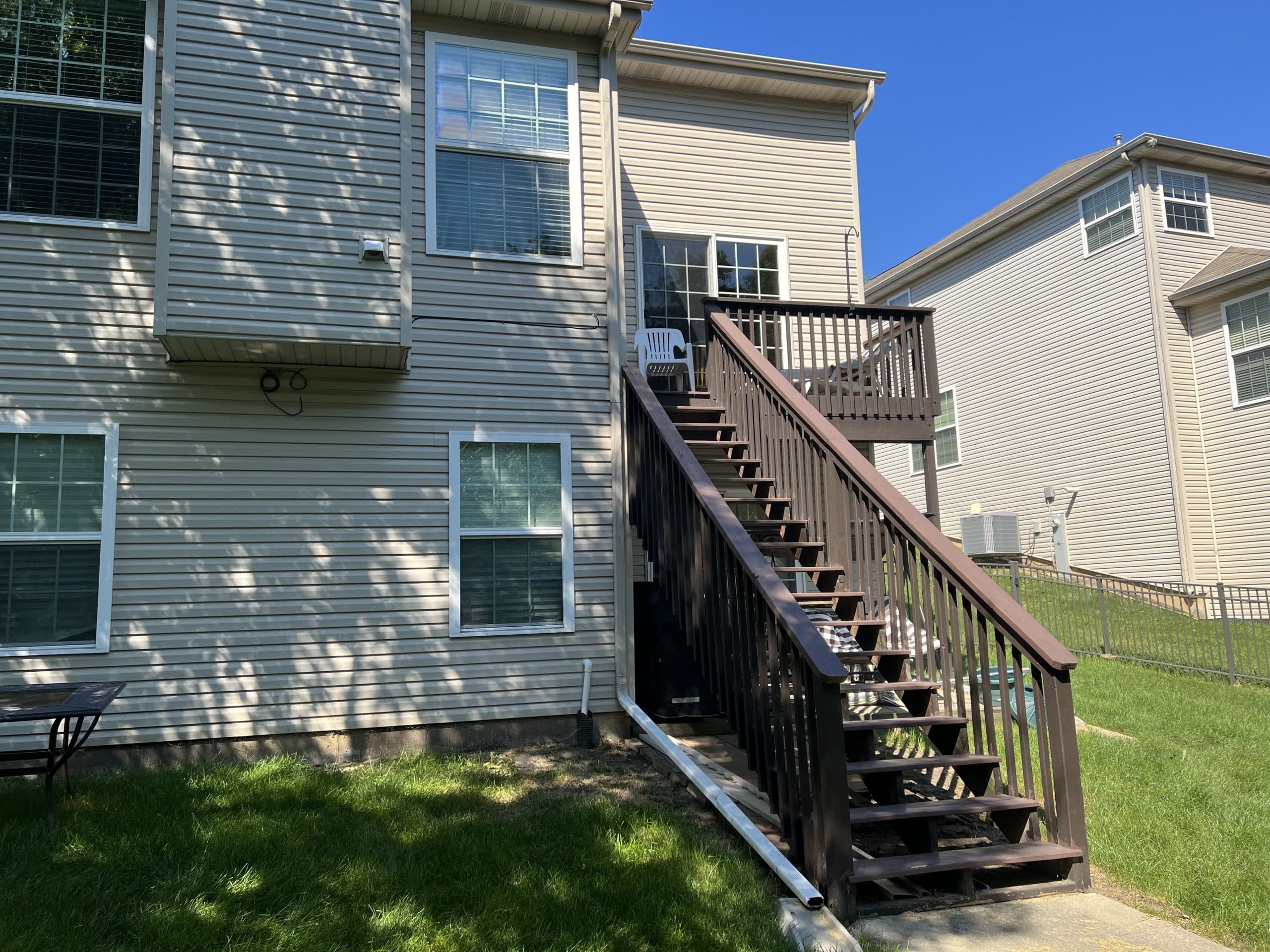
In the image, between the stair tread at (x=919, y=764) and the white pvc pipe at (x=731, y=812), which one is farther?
the stair tread at (x=919, y=764)

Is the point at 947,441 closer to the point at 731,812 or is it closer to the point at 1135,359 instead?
the point at 1135,359

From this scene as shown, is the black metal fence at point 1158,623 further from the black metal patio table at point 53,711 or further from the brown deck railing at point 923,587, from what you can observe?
the black metal patio table at point 53,711

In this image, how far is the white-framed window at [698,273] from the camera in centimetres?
951

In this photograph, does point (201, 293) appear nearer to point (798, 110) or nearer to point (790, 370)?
point (790, 370)

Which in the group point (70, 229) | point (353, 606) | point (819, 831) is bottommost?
point (819, 831)

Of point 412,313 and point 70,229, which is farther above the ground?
point 70,229

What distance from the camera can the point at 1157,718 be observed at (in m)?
7.80

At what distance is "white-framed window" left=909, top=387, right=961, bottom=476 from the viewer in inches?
758

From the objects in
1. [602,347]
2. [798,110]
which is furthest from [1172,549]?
[602,347]

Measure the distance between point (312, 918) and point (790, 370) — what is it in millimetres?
5850

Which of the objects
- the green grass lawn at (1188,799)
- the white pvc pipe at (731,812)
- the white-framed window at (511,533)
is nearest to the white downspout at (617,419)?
the white pvc pipe at (731,812)

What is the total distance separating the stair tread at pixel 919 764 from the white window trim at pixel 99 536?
4.82 m

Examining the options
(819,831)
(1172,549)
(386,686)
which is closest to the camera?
(819,831)

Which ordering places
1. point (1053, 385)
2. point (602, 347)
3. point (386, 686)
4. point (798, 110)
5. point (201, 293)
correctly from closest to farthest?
point (201, 293)
point (386, 686)
point (602, 347)
point (798, 110)
point (1053, 385)
